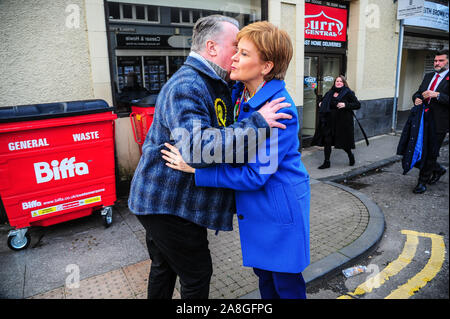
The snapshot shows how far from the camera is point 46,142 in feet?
11.1

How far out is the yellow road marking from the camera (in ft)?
9.33

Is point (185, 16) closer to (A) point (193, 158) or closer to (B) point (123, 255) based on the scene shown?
(B) point (123, 255)

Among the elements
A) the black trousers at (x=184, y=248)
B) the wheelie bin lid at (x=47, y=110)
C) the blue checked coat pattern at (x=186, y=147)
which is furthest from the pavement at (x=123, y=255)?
the wheelie bin lid at (x=47, y=110)

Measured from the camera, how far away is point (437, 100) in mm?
4859

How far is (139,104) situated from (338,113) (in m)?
4.04

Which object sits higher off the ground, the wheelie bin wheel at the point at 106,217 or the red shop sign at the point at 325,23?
the red shop sign at the point at 325,23

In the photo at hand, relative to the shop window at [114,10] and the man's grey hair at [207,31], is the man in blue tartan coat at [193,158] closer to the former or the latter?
the man's grey hair at [207,31]

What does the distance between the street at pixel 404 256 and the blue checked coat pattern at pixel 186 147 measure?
1.65m

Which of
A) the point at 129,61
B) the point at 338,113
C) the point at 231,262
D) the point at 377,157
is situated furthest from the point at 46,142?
the point at 377,157

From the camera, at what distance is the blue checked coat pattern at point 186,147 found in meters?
1.56

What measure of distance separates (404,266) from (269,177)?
8.04 feet

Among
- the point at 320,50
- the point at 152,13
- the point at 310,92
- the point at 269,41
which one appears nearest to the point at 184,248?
the point at 269,41

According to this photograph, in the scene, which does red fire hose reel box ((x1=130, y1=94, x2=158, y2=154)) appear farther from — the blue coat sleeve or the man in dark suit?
the man in dark suit

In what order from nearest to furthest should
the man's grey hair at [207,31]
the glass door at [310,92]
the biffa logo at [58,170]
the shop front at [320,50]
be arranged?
the man's grey hair at [207,31]
the biffa logo at [58,170]
the shop front at [320,50]
the glass door at [310,92]
